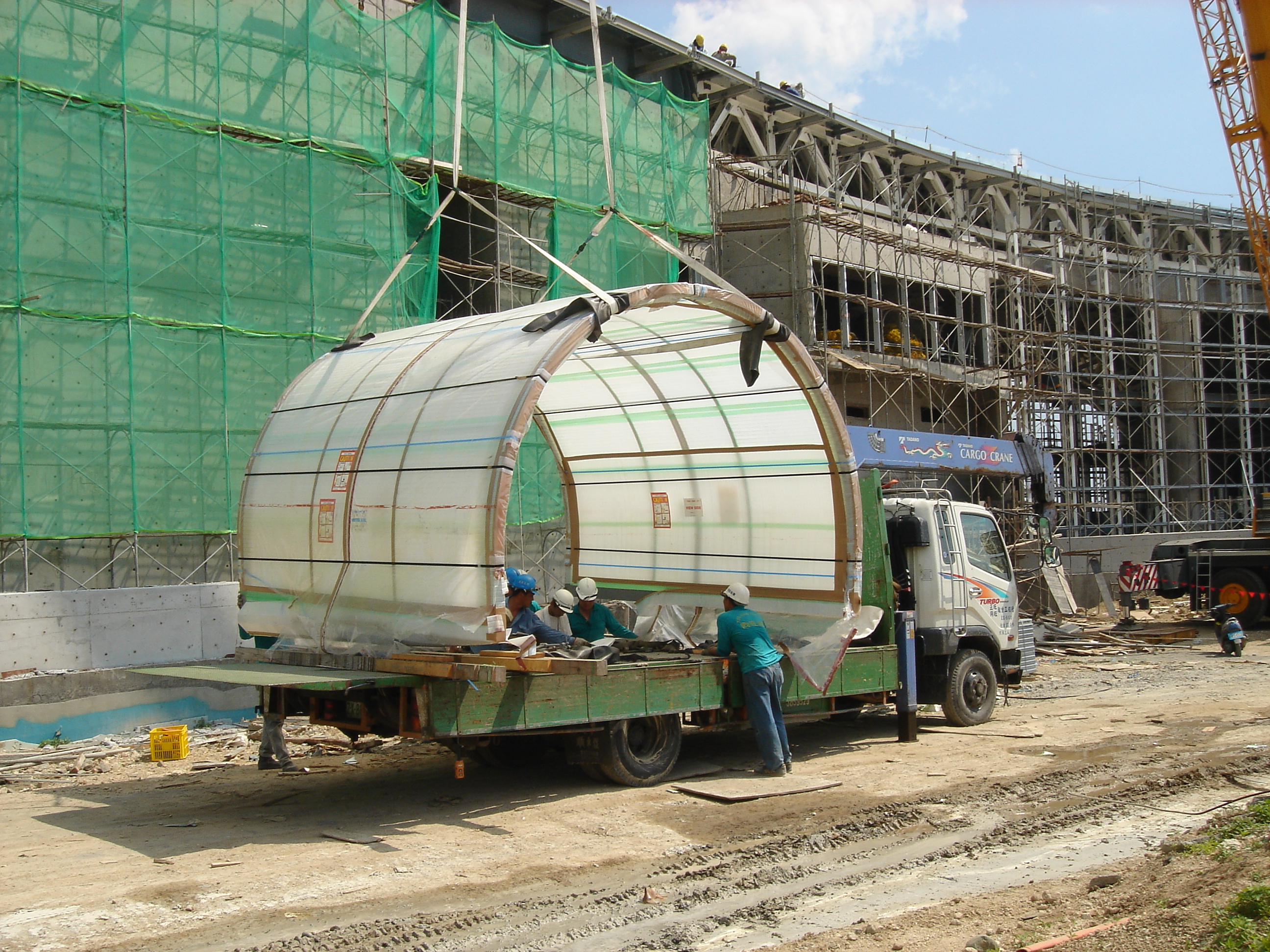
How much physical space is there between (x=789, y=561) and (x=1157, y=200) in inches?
1384

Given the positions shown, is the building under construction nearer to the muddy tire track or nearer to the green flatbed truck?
the green flatbed truck

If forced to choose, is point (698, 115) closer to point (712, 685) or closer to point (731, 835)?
point (712, 685)

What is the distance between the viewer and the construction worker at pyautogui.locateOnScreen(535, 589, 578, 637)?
11281 millimetres

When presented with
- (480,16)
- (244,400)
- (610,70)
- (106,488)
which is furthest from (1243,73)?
(106,488)

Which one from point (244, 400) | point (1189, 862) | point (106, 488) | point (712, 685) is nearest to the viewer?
point (1189, 862)

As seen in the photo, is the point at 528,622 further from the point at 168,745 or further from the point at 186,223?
the point at 186,223

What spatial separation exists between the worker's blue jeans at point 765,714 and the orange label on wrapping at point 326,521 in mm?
3768

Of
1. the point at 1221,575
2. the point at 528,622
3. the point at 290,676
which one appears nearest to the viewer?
the point at 290,676

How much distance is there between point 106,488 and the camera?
1609cm

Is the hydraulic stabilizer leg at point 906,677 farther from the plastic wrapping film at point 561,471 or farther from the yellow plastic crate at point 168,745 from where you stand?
the yellow plastic crate at point 168,745

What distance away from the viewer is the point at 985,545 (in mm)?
13141

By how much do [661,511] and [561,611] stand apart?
2631 millimetres

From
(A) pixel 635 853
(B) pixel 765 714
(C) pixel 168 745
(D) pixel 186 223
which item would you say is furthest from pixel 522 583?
(D) pixel 186 223

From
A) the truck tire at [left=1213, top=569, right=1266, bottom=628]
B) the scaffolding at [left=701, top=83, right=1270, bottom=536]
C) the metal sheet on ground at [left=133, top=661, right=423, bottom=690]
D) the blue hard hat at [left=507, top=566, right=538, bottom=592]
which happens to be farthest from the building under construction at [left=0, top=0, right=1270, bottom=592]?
the truck tire at [left=1213, top=569, right=1266, bottom=628]
